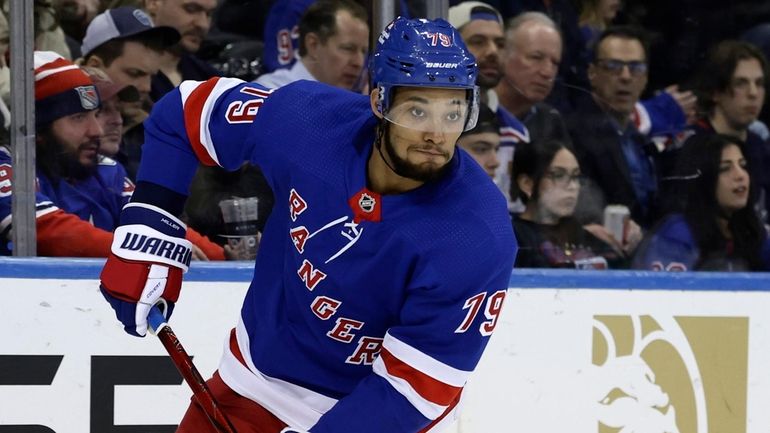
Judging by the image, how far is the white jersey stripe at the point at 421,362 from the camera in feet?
7.17

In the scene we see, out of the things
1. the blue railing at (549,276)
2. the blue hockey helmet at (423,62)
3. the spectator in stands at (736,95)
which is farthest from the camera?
the spectator in stands at (736,95)

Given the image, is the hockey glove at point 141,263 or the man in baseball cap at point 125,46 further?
the man in baseball cap at point 125,46

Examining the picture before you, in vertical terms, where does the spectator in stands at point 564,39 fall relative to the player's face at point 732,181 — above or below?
above

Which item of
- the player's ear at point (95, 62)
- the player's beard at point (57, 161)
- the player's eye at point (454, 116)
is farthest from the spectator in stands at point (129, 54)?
the player's eye at point (454, 116)

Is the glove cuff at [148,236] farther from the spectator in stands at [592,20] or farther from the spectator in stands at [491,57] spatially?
the spectator in stands at [592,20]

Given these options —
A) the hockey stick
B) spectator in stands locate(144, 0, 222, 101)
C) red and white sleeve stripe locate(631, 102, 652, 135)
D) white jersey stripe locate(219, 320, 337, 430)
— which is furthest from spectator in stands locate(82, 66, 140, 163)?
red and white sleeve stripe locate(631, 102, 652, 135)

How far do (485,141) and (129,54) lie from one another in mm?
944

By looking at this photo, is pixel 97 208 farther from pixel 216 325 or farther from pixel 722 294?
pixel 722 294

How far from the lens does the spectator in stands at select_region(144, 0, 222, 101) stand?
3.32 metres

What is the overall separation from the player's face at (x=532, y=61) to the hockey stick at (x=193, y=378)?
1453 millimetres

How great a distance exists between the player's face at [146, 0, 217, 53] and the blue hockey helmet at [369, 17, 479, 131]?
127 cm

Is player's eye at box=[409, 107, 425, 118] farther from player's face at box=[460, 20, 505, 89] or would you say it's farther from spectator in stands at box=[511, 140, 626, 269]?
player's face at box=[460, 20, 505, 89]

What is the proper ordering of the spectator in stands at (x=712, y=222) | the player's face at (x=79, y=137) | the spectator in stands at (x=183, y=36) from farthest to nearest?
the spectator in stands at (x=712, y=222), the spectator in stands at (x=183, y=36), the player's face at (x=79, y=137)

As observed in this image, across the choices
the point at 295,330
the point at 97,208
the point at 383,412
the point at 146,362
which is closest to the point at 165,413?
the point at 146,362
